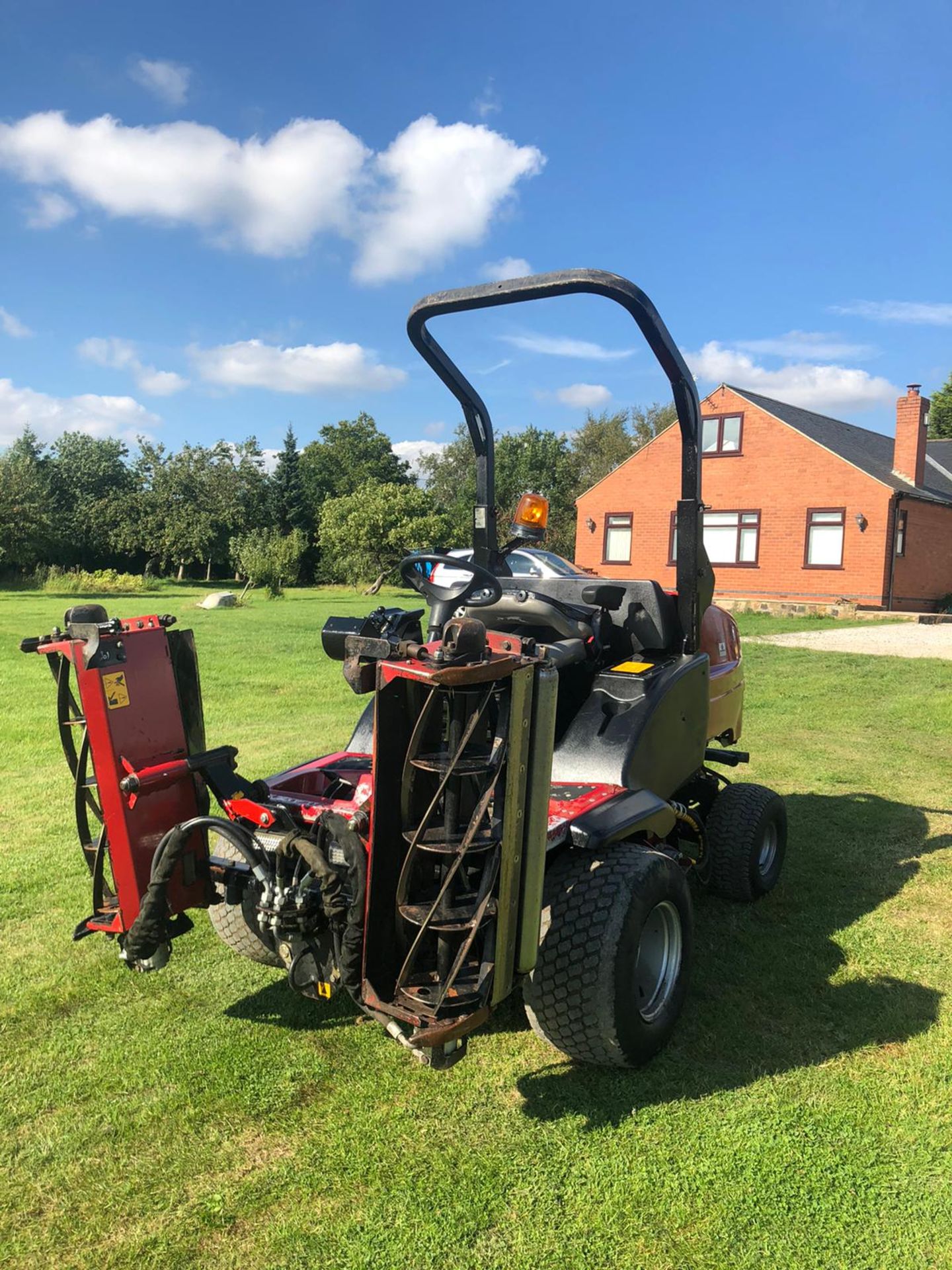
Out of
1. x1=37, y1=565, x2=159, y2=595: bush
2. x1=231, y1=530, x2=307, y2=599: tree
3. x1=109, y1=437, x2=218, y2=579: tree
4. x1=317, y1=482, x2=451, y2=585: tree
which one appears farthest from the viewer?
x1=109, y1=437, x2=218, y2=579: tree

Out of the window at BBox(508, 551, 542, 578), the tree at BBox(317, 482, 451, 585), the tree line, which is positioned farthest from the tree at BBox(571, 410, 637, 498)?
the window at BBox(508, 551, 542, 578)

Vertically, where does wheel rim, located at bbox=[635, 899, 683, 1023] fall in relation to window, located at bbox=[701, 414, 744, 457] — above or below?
below

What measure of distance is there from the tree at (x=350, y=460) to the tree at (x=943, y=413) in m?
31.3

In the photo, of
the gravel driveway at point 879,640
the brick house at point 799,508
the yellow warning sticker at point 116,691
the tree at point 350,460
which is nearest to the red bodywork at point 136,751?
the yellow warning sticker at point 116,691

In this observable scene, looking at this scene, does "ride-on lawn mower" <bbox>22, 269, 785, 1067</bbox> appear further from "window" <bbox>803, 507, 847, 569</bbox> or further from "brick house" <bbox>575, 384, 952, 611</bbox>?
"window" <bbox>803, 507, 847, 569</bbox>

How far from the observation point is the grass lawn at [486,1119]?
229cm

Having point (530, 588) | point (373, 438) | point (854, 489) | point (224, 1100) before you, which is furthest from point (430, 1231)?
point (373, 438)

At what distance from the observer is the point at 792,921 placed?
169 inches

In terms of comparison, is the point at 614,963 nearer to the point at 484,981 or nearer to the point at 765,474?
the point at 484,981

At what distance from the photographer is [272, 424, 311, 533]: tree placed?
173 ft

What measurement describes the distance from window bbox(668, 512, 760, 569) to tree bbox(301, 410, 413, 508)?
1489 inches

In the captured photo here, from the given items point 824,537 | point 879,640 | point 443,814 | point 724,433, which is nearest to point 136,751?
point 443,814

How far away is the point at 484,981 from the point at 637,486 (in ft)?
84.9

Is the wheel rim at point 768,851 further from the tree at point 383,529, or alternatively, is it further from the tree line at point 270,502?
the tree at point 383,529
